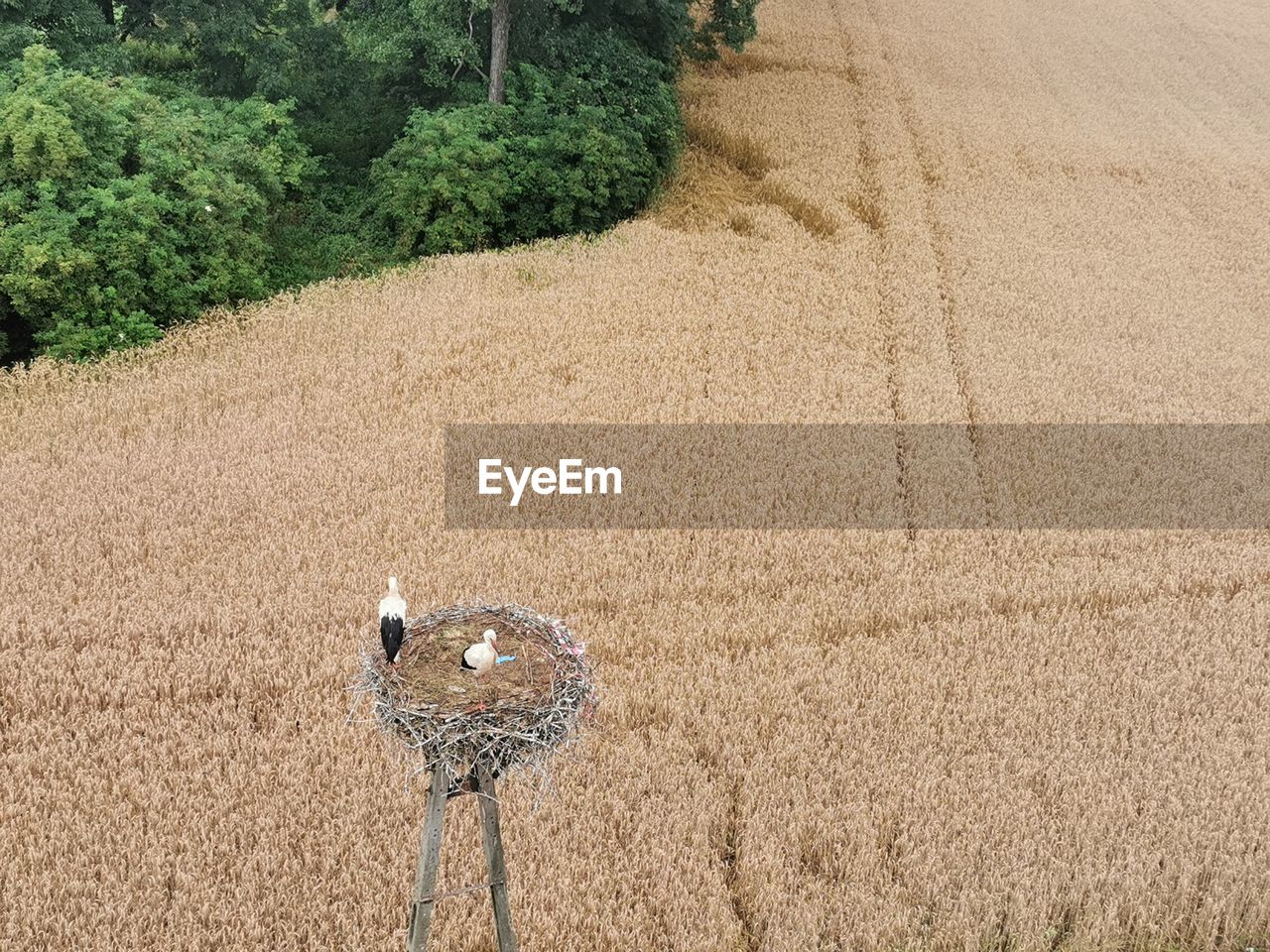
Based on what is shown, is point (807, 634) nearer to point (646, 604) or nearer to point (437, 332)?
point (646, 604)

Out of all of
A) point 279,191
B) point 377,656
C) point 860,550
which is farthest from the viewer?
point 279,191

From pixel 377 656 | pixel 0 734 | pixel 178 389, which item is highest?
pixel 377 656

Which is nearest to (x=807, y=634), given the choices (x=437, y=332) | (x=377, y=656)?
(x=377, y=656)

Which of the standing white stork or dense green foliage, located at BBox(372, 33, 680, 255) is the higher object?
the standing white stork

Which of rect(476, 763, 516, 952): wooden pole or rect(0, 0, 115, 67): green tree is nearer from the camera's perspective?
rect(476, 763, 516, 952): wooden pole

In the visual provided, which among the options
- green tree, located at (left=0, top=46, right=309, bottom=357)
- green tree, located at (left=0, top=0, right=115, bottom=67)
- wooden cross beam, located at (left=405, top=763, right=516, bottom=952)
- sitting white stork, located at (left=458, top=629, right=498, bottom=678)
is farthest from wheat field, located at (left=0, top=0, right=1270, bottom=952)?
green tree, located at (left=0, top=0, right=115, bottom=67)
